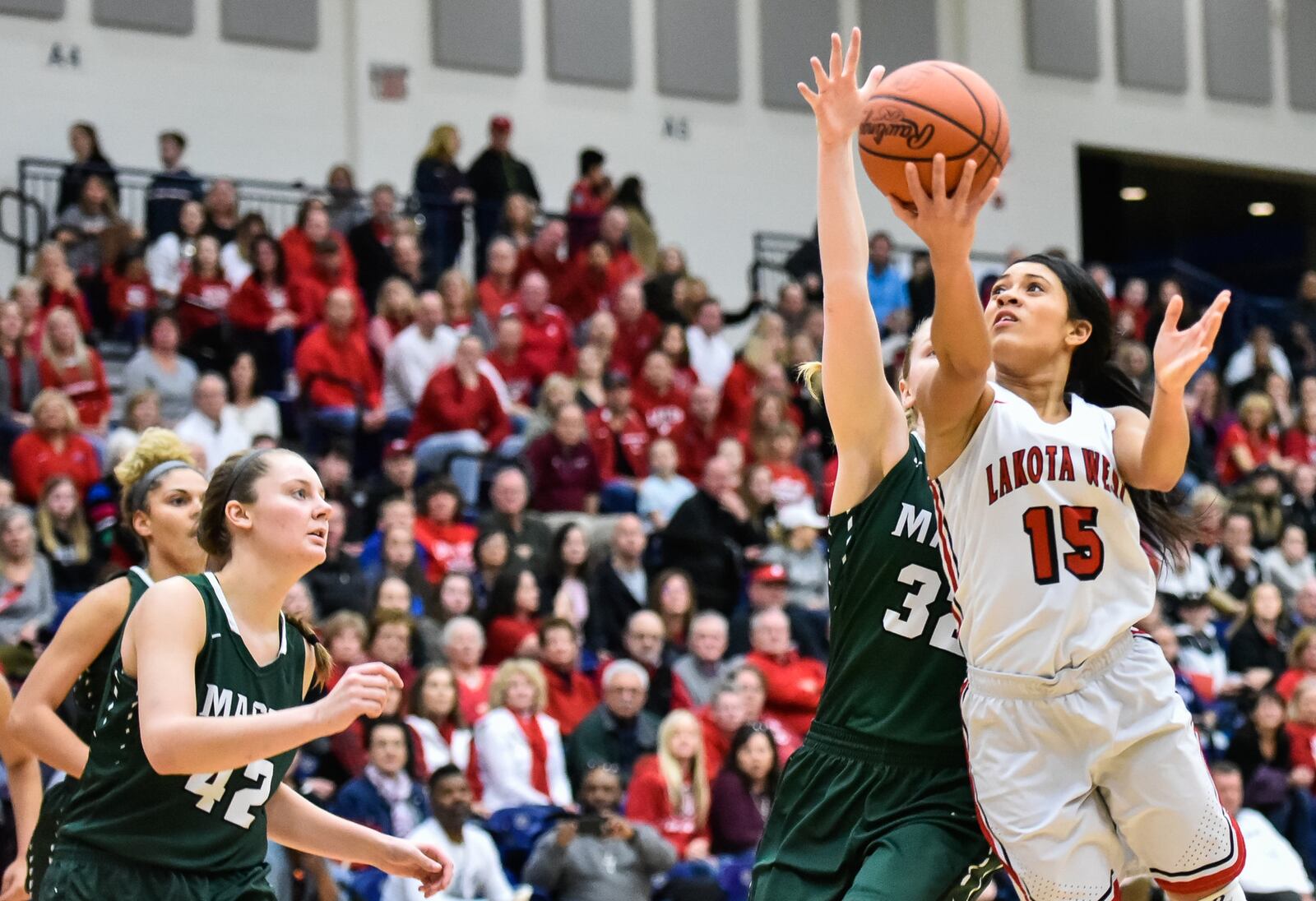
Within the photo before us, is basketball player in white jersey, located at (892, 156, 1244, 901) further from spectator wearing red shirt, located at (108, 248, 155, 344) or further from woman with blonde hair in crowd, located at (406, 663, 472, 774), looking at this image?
spectator wearing red shirt, located at (108, 248, 155, 344)

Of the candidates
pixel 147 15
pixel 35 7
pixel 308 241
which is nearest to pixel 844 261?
pixel 308 241

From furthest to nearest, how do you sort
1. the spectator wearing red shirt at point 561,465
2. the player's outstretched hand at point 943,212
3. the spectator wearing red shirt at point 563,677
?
the spectator wearing red shirt at point 561,465 < the spectator wearing red shirt at point 563,677 < the player's outstretched hand at point 943,212

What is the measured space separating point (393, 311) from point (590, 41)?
18.5 ft

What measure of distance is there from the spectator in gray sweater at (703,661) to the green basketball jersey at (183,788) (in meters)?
6.05

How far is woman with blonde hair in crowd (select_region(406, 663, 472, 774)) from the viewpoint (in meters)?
8.73

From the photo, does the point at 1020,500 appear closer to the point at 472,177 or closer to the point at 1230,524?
the point at 1230,524

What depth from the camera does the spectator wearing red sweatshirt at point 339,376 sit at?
38.2 ft

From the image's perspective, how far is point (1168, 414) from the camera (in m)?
3.71

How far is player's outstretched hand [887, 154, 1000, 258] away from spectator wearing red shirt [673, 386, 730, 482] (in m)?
9.17

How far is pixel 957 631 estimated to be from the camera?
3.93 metres

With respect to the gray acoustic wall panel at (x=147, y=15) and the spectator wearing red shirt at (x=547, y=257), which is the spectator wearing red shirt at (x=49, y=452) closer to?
the spectator wearing red shirt at (x=547, y=257)

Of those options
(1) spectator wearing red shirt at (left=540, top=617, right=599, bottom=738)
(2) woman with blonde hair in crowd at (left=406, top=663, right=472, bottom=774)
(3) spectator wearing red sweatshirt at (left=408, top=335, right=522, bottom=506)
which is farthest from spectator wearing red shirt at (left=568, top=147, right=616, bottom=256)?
(2) woman with blonde hair in crowd at (left=406, top=663, right=472, bottom=774)

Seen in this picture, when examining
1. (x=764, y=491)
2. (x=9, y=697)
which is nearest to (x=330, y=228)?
(x=764, y=491)

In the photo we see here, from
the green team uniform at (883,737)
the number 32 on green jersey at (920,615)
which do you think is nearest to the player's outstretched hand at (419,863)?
the green team uniform at (883,737)
